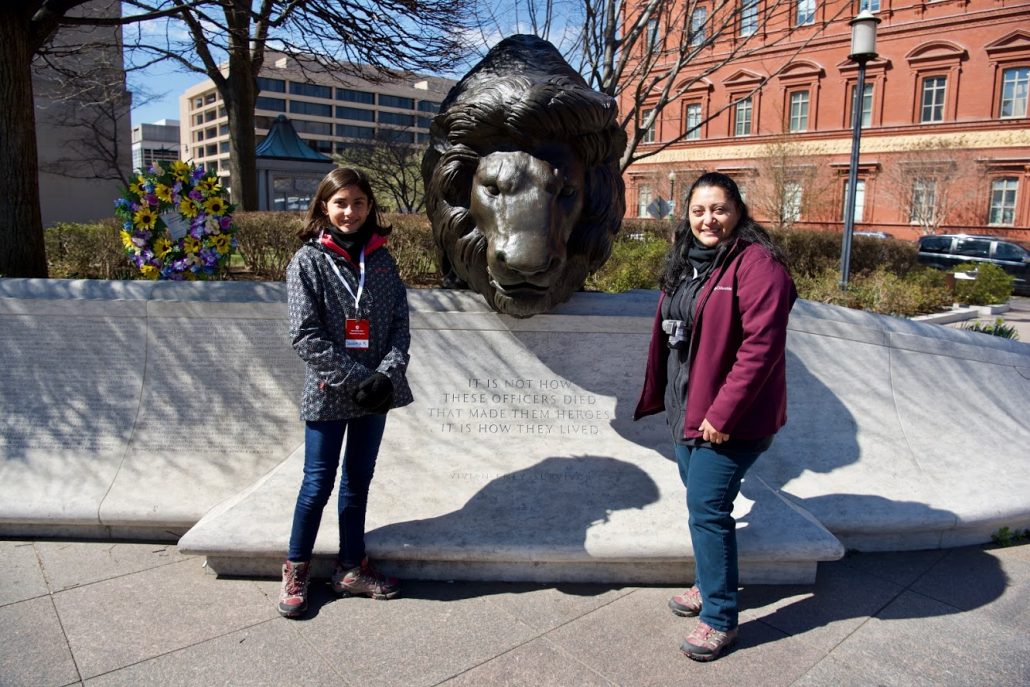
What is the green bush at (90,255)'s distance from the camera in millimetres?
8914

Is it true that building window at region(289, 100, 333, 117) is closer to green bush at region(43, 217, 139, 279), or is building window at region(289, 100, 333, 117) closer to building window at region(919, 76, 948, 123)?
building window at region(919, 76, 948, 123)

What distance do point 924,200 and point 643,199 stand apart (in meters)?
13.0

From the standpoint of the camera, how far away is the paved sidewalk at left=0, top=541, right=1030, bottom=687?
8.50ft

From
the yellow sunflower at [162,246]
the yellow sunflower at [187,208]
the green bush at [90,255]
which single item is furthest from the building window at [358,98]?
the yellow sunflower at [162,246]

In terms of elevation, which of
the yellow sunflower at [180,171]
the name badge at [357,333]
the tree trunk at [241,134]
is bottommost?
the name badge at [357,333]

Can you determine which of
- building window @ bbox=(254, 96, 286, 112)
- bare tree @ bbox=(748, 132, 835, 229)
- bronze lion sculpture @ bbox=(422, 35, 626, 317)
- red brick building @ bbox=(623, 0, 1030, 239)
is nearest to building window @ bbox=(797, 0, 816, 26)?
bronze lion sculpture @ bbox=(422, 35, 626, 317)

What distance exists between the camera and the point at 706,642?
8.85 feet

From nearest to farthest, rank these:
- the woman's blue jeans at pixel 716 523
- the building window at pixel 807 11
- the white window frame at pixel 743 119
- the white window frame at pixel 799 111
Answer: the woman's blue jeans at pixel 716 523 → the building window at pixel 807 11 → the white window frame at pixel 799 111 → the white window frame at pixel 743 119

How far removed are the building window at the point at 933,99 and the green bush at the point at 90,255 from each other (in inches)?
1423

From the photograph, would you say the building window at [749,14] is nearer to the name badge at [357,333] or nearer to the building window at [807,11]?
the building window at [807,11]

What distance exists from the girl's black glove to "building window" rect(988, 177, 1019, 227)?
3699 cm

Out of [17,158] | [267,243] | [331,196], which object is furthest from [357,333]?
[267,243]

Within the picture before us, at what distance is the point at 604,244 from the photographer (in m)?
4.04

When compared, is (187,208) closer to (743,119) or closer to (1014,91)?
(1014,91)
